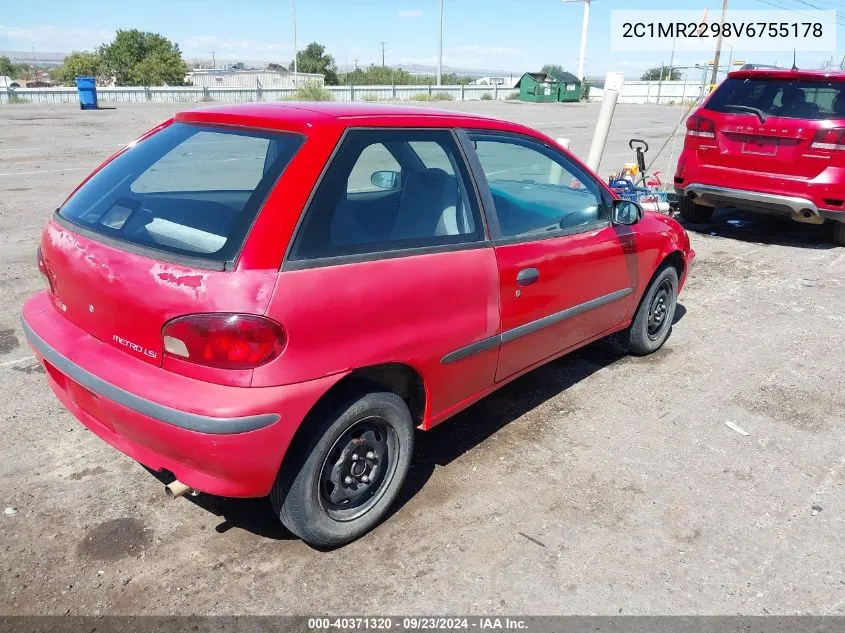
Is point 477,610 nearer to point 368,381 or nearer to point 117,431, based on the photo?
point 368,381

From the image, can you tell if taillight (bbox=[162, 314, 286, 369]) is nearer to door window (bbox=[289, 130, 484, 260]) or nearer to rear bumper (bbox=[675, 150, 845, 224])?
door window (bbox=[289, 130, 484, 260])

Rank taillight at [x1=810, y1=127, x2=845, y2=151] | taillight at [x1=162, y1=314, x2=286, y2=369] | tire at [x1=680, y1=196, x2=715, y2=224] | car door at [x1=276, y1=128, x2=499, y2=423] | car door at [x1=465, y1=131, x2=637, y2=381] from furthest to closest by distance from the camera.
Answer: tire at [x1=680, y1=196, x2=715, y2=224] < taillight at [x1=810, y1=127, x2=845, y2=151] < car door at [x1=465, y1=131, x2=637, y2=381] < car door at [x1=276, y1=128, x2=499, y2=423] < taillight at [x1=162, y1=314, x2=286, y2=369]

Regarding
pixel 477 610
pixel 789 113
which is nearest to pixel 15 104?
pixel 789 113

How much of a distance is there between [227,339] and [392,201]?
40.9 inches

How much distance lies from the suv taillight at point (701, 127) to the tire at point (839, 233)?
1.96 meters

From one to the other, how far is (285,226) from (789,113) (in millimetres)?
6607

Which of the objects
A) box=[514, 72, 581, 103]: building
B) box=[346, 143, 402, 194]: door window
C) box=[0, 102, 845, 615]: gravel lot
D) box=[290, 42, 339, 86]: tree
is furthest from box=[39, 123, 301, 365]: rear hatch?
box=[290, 42, 339, 86]: tree

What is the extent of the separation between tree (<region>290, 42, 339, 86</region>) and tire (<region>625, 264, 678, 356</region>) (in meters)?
85.1

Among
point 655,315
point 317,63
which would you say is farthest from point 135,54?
point 655,315

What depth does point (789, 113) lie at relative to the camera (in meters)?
7.14

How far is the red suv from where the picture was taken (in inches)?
273

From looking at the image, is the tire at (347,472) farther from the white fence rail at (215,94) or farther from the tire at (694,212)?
the white fence rail at (215,94)

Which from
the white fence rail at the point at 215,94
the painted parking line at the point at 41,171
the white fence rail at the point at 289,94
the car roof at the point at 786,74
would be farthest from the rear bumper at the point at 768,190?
the white fence rail at the point at 215,94

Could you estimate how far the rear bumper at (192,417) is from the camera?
91.0 inches
